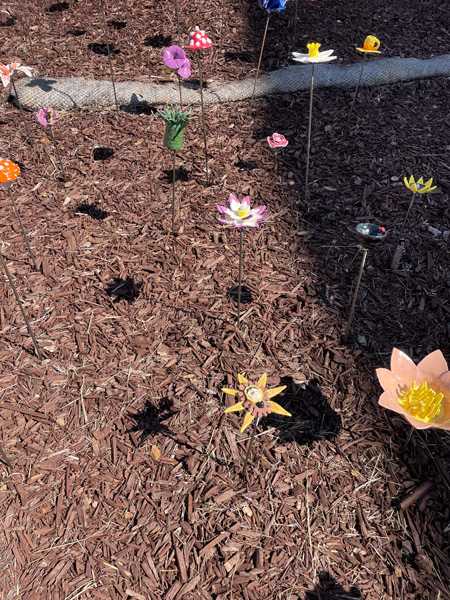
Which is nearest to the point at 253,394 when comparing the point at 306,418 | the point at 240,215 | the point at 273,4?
the point at 306,418

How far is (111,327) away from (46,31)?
143 inches

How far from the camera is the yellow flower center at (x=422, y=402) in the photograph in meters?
1.80

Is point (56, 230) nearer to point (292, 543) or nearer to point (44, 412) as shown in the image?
point (44, 412)

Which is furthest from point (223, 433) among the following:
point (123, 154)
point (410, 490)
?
point (123, 154)

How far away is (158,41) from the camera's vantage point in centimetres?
450

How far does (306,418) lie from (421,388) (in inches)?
19.6

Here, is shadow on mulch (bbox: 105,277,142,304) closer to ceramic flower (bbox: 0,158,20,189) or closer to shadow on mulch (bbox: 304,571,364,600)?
ceramic flower (bbox: 0,158,20,189)

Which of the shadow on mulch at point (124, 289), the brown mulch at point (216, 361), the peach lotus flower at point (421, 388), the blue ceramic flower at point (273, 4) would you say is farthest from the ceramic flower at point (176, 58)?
the peach lotus flower at point (421, 388)

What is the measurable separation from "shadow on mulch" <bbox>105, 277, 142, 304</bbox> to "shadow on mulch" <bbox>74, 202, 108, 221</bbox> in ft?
1.84

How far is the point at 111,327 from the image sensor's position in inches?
96.3

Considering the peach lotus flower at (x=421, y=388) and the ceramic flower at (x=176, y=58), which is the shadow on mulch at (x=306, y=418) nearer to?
the peach lotus flower at (x=421, y=388)

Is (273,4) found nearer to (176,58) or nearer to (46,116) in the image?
(176,58)

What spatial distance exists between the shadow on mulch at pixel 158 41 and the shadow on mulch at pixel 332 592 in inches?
174

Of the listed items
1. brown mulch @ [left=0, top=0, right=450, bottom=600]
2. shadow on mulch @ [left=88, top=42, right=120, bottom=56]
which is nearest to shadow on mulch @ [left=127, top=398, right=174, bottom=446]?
brown mulch @ [left=0, top=0, right=450, bottom=600]
